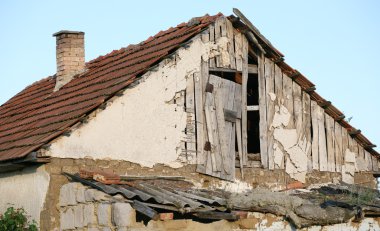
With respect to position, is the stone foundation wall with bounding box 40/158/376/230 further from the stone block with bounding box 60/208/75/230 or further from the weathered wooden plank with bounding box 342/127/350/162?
the weathered wooden plank with bounding box 342/127/350/162

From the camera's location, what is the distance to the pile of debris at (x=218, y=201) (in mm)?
11859

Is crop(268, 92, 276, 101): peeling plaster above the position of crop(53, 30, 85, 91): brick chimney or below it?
below

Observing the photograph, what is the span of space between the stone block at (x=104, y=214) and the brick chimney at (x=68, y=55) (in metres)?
5.46

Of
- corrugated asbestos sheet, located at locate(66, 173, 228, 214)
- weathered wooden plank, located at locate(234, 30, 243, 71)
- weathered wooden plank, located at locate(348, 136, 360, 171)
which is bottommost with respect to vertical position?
corrugated asbestos sheet, located at locate(66, 173, 228, 214)

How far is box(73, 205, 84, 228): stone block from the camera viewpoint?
12.5 meters

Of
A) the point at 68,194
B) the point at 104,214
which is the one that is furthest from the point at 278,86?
the point at 104,214

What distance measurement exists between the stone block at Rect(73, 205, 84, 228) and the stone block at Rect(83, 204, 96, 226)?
0.11 metres

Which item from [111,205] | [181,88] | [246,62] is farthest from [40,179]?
[246,62]

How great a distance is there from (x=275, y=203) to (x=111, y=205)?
2.72 metres

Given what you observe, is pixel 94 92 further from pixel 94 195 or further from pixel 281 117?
pixel 281 117

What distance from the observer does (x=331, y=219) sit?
13.3 m

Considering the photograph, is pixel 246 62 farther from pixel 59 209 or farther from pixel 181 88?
pixel 59 209

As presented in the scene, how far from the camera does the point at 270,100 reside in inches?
622

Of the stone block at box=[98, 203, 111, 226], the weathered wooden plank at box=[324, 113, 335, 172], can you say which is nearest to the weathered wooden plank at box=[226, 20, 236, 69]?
the weathered wooden plank at box=[324, 113, 335, 172]
